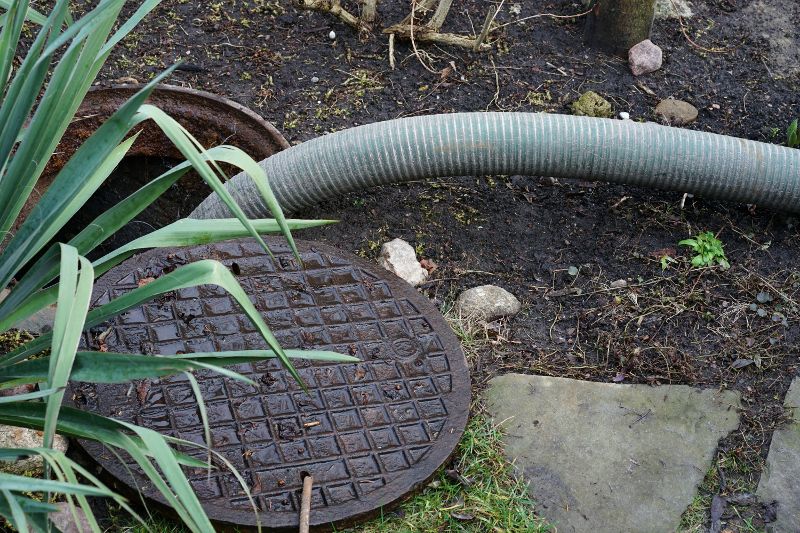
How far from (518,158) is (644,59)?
4.00 ft

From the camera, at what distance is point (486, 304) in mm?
3004

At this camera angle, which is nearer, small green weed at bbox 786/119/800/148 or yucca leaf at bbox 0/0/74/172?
yucca leaf at bbox 0/0/74/172

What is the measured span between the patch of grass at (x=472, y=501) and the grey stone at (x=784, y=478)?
0.68 m

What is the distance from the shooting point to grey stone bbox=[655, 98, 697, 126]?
378cm

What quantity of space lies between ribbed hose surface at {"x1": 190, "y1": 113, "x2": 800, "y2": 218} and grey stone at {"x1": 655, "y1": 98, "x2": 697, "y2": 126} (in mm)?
525

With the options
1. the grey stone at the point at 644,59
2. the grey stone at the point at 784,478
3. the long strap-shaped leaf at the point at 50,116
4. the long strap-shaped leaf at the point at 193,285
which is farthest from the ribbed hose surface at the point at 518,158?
the long strap-shaped leaf at the point at 193,285

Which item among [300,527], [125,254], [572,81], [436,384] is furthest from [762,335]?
[125,254]

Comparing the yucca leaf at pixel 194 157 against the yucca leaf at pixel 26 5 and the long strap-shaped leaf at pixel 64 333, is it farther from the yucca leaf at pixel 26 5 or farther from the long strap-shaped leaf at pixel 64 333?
the yucca leaf at pixel 26 5

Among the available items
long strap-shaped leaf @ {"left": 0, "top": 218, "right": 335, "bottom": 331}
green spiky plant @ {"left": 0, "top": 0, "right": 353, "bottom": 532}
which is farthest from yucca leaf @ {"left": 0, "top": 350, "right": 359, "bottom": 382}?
long strap-shaped leaf @ {"left": 0, "top": 218, "right": 335, "bottom": 331}

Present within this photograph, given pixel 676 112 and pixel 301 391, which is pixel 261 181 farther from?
pixel 676 112

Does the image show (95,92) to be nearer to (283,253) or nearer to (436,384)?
(283,253)

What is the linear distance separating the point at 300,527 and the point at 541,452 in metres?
0.78

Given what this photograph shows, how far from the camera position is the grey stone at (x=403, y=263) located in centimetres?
311

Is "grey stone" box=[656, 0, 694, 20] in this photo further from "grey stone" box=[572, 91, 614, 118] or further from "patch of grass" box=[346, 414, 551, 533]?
"patch of grass" box=[346, 414, 551, 533]
